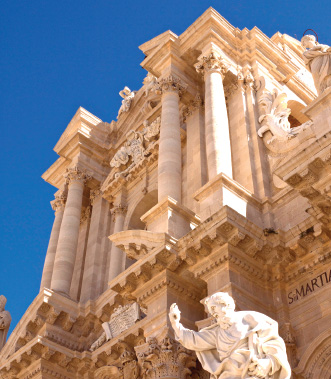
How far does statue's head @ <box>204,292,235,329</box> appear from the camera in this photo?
800 cm

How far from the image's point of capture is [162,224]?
13727mm

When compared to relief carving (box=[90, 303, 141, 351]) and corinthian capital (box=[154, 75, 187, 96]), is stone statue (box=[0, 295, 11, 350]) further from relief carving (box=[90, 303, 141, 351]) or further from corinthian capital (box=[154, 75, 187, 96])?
corinthian capital (box=[154, 75, 187, 96])

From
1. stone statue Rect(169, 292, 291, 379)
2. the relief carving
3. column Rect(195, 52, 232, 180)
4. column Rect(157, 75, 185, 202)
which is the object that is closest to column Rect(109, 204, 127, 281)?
the relief carving

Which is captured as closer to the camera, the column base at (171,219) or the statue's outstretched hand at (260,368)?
the statue's outstretched hand at (260,368)

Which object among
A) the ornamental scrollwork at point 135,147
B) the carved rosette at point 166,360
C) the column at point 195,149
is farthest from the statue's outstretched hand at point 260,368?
the ornamental scrollwork at point 135,147

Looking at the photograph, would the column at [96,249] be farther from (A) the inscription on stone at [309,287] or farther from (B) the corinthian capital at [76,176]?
(A) the inscription on stone at [309,287]

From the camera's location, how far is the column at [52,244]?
1972 centimetres

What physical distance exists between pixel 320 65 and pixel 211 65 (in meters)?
4.37

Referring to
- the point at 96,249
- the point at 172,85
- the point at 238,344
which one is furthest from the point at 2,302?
the point at 238,344

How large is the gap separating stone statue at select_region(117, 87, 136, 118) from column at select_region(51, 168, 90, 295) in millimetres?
3575

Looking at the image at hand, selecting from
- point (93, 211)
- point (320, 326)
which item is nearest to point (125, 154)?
point (93, 211)

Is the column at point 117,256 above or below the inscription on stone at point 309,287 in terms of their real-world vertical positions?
above

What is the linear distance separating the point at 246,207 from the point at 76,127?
11.4 meters

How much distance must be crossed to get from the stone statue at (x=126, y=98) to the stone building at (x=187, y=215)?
5 centimetres
